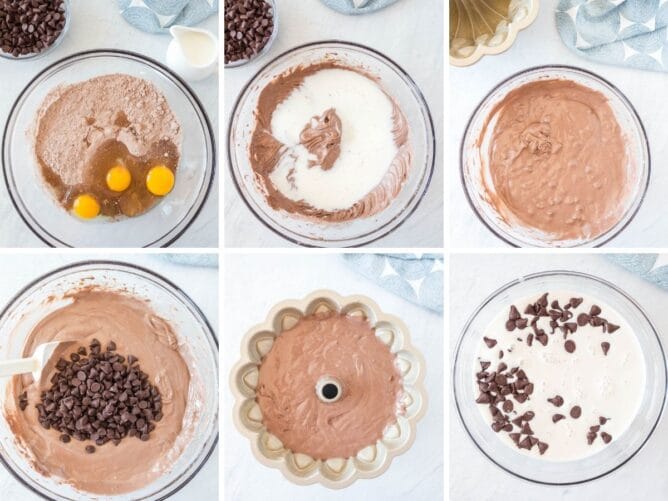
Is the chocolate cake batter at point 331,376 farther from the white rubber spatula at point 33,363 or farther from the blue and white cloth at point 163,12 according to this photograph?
the blue and white cloth at point 163,12

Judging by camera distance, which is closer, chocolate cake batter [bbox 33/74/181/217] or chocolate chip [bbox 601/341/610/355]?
chocolate cake batter [bbox 33/74/181/217]

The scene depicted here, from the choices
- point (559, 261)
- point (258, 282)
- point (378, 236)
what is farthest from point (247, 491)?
point (559, 261)

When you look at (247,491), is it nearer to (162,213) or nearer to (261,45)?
(162,213)

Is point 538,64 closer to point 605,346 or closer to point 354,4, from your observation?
point 354,4

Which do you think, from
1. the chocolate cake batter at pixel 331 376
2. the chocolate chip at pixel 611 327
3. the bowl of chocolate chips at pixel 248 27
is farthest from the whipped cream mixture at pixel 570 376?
the bowl of chocolate chips at pixel 248 27

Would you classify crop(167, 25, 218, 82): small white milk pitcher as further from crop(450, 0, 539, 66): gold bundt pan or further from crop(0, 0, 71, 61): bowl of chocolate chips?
crop(450, 0, 539, 66): gold bundt pan

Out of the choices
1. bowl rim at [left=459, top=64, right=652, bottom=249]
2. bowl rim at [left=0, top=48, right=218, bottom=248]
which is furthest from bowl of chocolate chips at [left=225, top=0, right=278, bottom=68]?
bowl rim at [left=459, top=64, right=652, bottom=249]

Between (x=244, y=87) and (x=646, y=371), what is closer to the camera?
(x=244, y=87)
